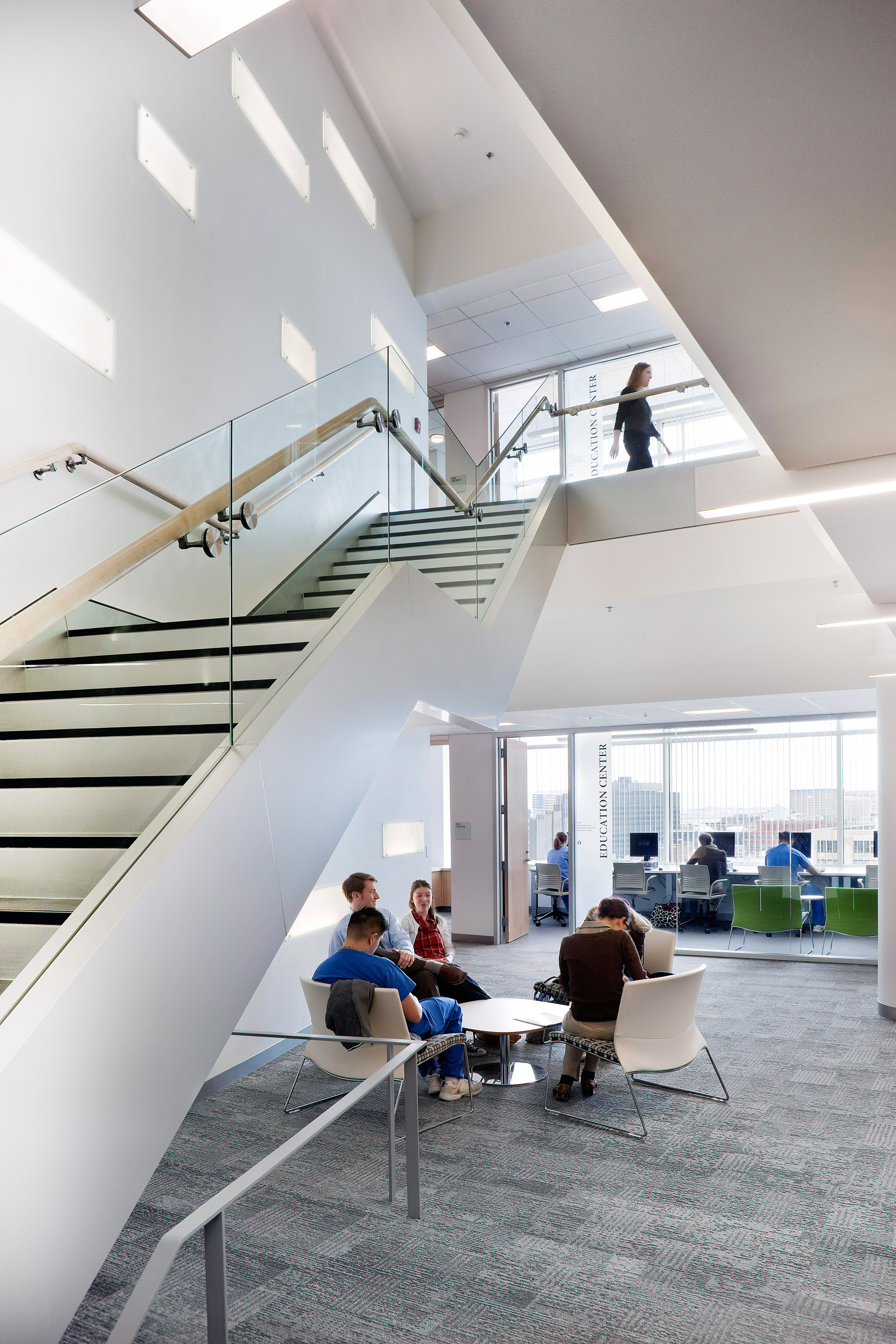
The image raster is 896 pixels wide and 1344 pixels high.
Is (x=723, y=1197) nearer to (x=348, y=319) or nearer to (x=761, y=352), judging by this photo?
(x=761, y=352)

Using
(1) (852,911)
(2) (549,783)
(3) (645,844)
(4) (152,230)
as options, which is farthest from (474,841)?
(4) (152,230)

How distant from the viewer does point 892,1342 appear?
2.86 metres

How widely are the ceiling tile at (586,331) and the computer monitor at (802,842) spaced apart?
657 cm

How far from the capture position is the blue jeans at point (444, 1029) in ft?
17.4

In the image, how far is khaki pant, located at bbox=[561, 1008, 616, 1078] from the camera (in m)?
5.14

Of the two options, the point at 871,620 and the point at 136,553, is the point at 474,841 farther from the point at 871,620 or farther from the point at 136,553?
the point at 136,553

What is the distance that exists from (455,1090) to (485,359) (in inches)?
354

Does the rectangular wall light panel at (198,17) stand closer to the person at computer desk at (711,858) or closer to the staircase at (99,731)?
the staircase at (99,731)

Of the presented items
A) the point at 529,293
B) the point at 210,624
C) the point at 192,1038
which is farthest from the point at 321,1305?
the point at 529,293

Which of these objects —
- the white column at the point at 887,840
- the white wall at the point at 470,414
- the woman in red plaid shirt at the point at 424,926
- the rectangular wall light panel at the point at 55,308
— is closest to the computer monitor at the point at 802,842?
the white column at the point at 887,840

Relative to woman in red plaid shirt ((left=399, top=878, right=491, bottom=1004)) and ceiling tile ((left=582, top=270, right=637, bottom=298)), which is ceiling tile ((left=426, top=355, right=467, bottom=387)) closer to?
ceiling tile ((left=582, top=270, right=637, bottom=298))

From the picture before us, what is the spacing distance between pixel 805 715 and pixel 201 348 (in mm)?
8392

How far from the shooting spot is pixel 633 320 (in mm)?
10586

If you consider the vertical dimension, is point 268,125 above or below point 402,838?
above
